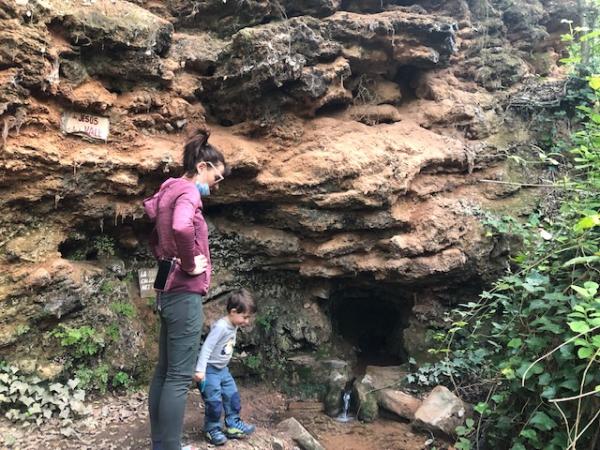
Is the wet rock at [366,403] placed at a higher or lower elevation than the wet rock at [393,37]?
lower

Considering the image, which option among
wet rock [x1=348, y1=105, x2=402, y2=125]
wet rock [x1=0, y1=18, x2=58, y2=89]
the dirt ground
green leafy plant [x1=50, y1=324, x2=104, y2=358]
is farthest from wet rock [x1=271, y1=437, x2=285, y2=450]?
wet rock [x1=348, y1=105, x2=402, y2=125]

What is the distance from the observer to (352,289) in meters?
6.32

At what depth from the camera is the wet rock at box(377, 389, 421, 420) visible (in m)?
4.77

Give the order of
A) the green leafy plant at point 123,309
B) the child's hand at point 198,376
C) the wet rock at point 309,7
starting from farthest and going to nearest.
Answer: the wet rock at point 309,7, the green leafy plant at point 123,309, the child's hand at point 198,376

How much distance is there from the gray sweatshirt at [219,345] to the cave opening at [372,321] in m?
2.67

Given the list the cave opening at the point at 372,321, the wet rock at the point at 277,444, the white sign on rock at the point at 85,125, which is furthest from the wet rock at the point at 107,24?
the wet rock at the point at 277,444

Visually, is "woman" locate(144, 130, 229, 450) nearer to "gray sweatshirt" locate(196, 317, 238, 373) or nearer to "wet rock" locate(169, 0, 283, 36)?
"gray sweatshirt" locate(196, 317, 238, 373)

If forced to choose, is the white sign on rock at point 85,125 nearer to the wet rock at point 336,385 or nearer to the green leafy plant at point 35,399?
the green leafy plant at point 35,399

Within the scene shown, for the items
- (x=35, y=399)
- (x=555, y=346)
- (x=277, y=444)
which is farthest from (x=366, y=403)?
(x=35, y=399)

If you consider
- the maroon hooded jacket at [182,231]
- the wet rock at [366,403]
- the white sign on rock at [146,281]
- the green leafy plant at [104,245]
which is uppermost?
the maroon hooded jacket at [182,231]

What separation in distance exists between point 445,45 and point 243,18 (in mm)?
2801

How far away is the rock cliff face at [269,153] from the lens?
159 inches

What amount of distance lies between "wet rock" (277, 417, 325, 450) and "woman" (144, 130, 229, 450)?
4.51ft

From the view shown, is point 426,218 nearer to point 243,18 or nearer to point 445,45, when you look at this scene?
point 445,45
